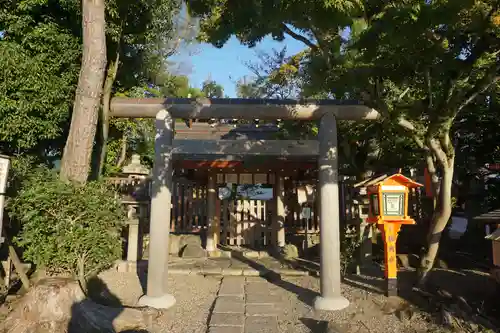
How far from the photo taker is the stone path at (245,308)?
17.5ft

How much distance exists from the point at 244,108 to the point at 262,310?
347 centimetres

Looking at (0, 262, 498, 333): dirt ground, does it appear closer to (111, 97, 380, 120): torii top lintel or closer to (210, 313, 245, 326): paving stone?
(210, 313, 245, 326): paving stone

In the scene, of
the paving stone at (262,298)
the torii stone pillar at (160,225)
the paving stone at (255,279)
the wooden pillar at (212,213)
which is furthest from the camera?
the wooden pillar at (212,213)

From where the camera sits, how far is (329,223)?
6.20m

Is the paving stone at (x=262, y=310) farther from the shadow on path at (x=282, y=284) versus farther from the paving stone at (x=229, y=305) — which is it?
the shadow on path at (x=282, y=284)

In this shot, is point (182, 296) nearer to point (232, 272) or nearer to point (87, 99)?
point (232, 272)

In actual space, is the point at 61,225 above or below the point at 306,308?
above

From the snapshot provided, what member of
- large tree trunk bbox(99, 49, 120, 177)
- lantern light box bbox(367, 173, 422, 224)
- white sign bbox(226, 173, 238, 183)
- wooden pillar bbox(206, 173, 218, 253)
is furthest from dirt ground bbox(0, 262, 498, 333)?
white sign bbox(226, 173, 238, 183)

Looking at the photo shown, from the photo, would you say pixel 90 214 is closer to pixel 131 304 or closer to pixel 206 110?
pixel 131 304

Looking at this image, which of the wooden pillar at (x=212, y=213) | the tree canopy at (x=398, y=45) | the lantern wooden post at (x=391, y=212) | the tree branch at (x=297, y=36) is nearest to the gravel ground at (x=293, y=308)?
the lantern wooden post at (x=391, y=212)

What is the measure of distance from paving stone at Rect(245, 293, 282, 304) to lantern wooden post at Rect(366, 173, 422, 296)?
197cm

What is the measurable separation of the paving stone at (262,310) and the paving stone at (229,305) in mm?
113

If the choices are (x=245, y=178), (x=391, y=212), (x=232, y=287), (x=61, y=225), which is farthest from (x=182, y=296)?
(x=245, y=178)

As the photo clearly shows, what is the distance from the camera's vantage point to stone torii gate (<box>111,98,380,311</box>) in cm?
611
